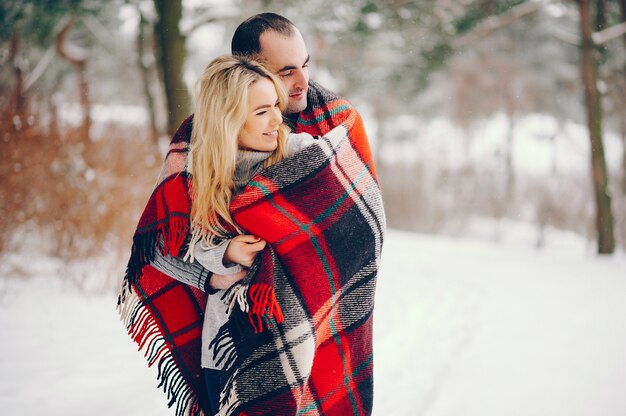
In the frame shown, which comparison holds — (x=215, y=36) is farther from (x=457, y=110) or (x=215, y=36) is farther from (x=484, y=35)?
(x=457, y=110)

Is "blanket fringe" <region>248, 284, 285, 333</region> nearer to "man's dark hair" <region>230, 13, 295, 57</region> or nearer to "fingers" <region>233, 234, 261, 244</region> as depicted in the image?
"fingers" <region>233, 234, 261, 244</region>

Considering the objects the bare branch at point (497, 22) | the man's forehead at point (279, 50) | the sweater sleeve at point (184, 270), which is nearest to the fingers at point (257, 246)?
the sweater sleeve at point (184, 270)

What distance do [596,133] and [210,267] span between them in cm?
811

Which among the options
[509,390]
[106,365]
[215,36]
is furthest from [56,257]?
[215,36]

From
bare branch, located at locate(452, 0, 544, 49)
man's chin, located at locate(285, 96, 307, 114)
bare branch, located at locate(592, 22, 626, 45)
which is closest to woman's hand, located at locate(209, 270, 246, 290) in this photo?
man's chin, located at locate(285, 96, 307, 114)

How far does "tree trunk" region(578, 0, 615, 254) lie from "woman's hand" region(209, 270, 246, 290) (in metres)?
8.01

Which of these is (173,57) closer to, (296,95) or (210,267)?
(296,95)

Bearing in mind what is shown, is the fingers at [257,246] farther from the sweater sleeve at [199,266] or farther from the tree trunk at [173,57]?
the tree trunk at [173,57]

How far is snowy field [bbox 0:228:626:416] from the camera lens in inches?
125

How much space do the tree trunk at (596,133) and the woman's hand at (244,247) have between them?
8.00 meters

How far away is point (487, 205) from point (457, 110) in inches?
253

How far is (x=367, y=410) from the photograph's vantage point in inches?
85.1

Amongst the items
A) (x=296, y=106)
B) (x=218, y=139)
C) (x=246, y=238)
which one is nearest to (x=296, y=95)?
(x=296, y=106)

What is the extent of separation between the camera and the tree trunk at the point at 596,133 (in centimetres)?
792
